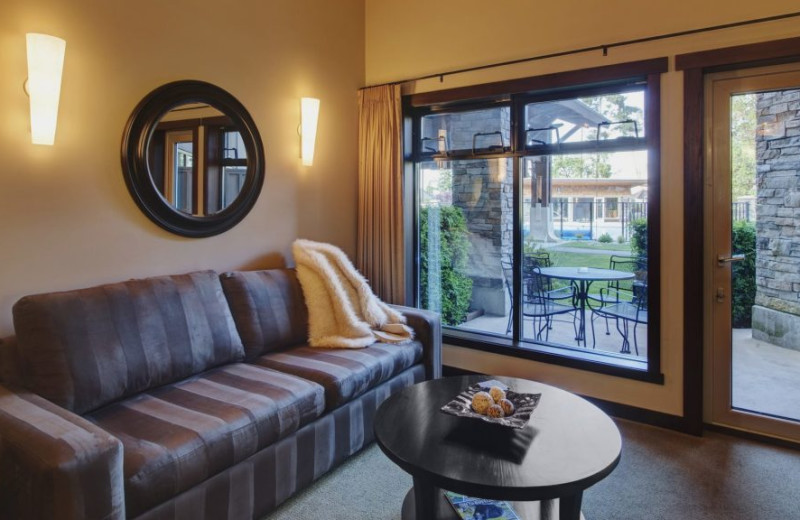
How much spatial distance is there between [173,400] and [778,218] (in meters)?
3.20

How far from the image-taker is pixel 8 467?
1402mm

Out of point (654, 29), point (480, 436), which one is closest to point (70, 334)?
point (480, 436)

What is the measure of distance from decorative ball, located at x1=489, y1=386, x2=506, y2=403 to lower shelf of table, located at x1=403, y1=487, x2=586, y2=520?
15.0 inches

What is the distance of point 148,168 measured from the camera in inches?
94.3

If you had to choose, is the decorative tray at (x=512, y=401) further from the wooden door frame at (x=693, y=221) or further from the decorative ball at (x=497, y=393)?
the wooden door frame at (x=693, y=221)

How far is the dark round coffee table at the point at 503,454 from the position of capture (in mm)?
1418

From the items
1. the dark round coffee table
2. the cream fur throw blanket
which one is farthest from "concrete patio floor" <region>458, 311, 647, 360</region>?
the dark round coffee table

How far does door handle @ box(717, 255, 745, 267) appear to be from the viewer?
2.67 m

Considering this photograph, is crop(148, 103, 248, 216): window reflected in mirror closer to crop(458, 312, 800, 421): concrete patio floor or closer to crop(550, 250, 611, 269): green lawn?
crop(550, 250, 611, 269): green lawn

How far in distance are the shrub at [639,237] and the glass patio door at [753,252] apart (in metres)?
0.34

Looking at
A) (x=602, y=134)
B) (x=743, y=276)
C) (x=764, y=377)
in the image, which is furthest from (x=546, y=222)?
(x=764, y=377)

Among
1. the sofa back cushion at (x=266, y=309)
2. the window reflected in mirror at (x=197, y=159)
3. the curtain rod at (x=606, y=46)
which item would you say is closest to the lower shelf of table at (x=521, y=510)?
the sofa back cushion at (x=266, y=309)

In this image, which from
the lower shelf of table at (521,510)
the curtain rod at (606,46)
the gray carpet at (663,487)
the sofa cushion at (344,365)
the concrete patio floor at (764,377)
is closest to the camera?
the lower shelf of table at (521,510)

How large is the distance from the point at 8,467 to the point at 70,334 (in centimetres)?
57
